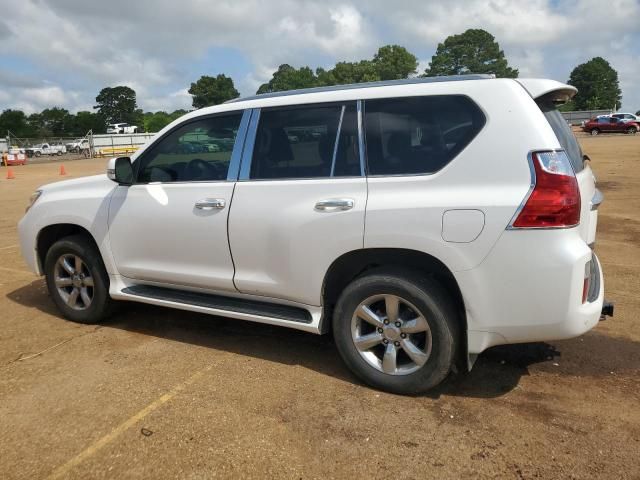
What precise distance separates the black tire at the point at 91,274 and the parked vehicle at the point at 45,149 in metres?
53.9

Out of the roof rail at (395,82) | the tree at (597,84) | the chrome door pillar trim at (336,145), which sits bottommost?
the chrome door pillar trim at (336,145)

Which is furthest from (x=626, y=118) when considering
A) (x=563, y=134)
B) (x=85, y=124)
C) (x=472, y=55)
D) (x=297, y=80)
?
(x=85, y=124)

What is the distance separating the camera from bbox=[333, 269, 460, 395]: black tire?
3092mm

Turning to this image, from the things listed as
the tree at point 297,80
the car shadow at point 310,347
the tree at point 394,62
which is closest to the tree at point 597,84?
the tree at point 394,62

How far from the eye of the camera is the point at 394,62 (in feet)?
325

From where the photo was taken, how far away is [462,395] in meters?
3.31

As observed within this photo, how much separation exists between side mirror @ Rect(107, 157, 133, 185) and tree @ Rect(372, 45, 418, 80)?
9743 cm

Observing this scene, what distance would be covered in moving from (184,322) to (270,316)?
4.79 ft

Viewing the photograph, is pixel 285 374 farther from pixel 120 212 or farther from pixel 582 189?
pixel 582 189

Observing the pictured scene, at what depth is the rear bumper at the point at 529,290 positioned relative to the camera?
9.21 ft

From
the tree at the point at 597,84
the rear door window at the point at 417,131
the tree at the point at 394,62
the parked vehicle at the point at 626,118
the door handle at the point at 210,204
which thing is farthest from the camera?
the tree at the point at 394,62

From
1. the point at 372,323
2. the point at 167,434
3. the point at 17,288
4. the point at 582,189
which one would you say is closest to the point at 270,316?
the point at 372,323

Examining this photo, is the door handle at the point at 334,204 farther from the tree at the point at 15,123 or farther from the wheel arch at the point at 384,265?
the tree at the point at 15,123

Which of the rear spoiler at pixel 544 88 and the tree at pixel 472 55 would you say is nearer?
the rear spoiler at pixel 544 88
